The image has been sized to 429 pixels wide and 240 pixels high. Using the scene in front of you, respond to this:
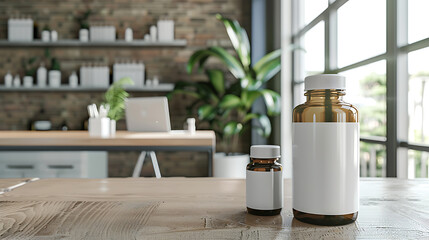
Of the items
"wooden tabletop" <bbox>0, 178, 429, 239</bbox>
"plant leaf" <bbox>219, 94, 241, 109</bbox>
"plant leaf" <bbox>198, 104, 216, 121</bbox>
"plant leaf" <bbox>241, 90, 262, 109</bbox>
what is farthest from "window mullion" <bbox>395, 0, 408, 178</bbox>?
"plant leaf" <bbox>198, 104, 216, 121</bbox>

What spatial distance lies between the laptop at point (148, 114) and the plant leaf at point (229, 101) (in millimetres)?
794

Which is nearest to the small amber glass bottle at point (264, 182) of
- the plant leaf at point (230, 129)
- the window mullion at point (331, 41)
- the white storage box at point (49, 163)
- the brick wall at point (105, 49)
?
the white storage box at point (49, 163)

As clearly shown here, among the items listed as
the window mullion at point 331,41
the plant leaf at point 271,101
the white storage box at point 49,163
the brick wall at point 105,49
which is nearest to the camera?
the white storage box at point 49,163

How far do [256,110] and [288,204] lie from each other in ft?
12.7

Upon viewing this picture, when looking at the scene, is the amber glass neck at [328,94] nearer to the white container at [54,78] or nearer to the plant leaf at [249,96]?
the plant leaf at [249,96]

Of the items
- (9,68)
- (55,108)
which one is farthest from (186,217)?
→ (9,68)

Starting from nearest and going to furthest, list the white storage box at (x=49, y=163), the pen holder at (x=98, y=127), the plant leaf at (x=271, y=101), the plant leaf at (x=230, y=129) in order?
the white storage box at (x=49, y=163)
the pen holder at (x=98, y=127)
the plant leaf at (x=271, y=101)
the plant leaf at (x=230, y=129)

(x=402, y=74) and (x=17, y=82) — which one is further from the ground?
(x=17, y=82)

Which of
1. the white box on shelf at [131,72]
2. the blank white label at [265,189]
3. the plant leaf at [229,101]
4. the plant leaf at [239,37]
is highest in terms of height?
the plant leaf at [239,37]

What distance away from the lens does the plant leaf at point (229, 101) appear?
3.74m

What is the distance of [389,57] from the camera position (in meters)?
2.12

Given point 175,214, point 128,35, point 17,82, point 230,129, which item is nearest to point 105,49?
point 128,35

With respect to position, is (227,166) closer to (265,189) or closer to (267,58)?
(267,58)

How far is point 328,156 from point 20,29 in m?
4.88
